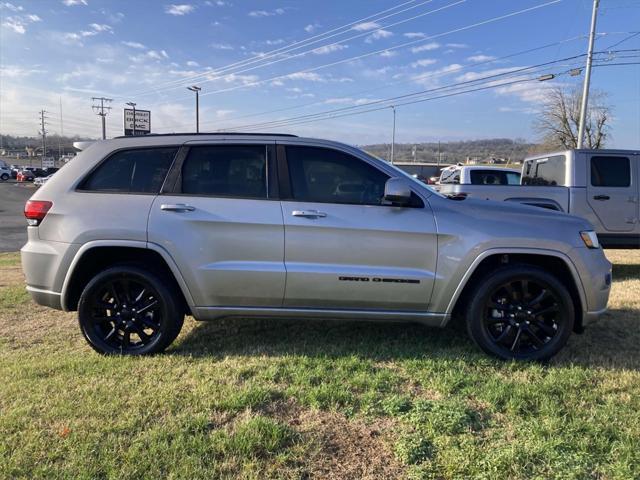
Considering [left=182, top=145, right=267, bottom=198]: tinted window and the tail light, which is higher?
[left=182, top=145, right=267, bottom=198]: tinted window

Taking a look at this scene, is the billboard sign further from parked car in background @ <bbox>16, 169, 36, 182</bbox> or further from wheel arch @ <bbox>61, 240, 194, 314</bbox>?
parked car in background @ <bbox>16, 169, 36, 182</bbox>

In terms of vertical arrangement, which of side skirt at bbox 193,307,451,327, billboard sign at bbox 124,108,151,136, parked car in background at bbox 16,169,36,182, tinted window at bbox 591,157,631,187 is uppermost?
billboard sign at bbox 124,108,151,136

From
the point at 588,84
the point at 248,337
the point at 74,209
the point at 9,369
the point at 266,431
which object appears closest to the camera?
the point at 266,431

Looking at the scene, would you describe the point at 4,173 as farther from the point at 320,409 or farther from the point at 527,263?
the point at 527,263

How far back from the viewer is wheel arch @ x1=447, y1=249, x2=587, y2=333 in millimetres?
3857

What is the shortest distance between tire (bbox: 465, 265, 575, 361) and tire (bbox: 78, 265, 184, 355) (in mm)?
2524

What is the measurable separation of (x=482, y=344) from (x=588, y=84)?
23793mm

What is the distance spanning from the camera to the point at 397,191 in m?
3.75

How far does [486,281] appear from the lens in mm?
3869

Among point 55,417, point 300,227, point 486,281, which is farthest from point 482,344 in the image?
point 55,417

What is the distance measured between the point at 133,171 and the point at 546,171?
7.34 meters

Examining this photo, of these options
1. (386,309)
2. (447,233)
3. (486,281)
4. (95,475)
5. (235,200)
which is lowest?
(95,475)

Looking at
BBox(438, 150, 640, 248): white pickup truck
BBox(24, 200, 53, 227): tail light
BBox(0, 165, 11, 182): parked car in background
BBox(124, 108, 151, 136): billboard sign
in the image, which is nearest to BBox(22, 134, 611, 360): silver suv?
BBox(24, 200, 53, 227): tail light

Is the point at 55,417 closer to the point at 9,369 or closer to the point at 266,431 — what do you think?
the point at 9,369
